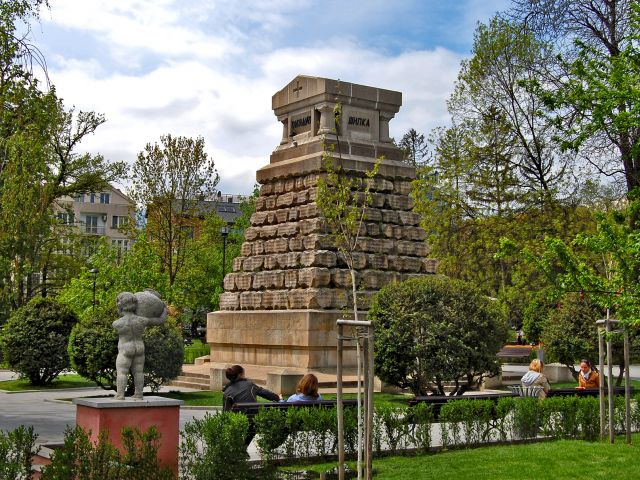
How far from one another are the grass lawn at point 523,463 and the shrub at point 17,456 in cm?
387

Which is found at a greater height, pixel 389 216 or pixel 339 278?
pixel 389 216

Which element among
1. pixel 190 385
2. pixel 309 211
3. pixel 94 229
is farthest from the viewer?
pixel 94 229

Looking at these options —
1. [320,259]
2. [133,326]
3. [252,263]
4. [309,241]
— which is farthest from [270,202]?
[133,326]

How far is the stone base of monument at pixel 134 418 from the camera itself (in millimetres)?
9684

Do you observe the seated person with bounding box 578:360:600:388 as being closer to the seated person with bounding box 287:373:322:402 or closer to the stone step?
the seated person with bounding box 287:373:322:402

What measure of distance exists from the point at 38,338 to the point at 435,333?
40.0 ft

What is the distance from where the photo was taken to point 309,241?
24.2 m

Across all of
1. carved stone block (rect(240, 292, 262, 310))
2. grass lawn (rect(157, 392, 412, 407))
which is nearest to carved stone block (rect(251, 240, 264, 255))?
carved stone block (rect(240, 292, 262, 310))

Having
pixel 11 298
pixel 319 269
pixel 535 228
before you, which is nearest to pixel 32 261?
pixel 11 298

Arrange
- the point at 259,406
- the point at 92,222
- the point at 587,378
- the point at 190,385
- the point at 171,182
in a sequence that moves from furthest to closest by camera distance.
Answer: the point at 92,222
the point at 171,182
the point at 190,385
the point at 587,378
the point at 259,406

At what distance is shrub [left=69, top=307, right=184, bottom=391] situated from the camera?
20484mm

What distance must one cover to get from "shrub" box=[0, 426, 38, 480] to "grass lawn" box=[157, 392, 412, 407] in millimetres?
10722

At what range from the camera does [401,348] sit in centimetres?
1831

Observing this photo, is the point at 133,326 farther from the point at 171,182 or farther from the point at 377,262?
the point at 171,182
